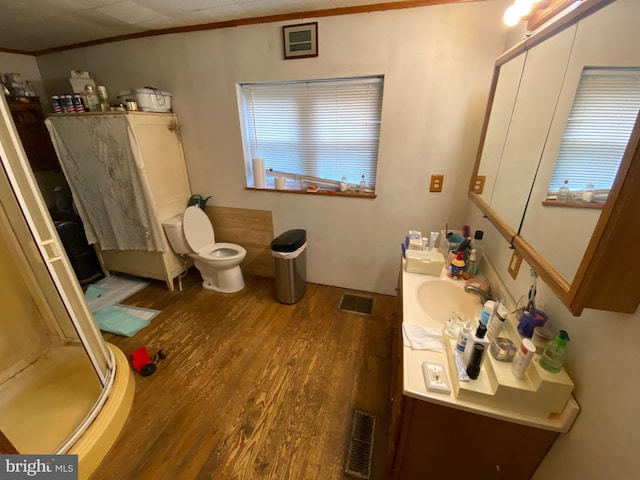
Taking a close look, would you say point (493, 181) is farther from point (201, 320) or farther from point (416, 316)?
point (201, 320)

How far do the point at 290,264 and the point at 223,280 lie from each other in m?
0.77

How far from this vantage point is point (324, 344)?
1939 mm

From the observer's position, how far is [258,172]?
2.42 metres

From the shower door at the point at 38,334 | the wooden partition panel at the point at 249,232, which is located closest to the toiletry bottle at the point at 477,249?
the wooden partition panel at the point at 249,232

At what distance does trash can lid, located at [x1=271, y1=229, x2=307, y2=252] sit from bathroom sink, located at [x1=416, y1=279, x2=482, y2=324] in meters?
1.15

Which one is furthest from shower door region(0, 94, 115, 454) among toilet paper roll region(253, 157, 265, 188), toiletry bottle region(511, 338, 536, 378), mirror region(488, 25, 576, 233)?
mirror region(488, 25, 576, 233)

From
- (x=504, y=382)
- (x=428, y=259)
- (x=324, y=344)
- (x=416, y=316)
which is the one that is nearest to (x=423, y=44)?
(x=428, y=259)

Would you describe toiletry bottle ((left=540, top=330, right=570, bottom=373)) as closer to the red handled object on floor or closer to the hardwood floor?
the hardwood floor

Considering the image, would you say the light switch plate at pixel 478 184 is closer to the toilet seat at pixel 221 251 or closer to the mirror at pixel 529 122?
the mirror at pixel 529 122

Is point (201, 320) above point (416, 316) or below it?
below

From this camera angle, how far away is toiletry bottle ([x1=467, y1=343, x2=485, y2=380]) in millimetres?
782

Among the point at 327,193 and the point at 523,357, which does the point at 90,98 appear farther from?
the point at 523,357

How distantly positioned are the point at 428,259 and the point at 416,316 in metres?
0.41

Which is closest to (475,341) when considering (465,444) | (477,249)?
(465,444)
